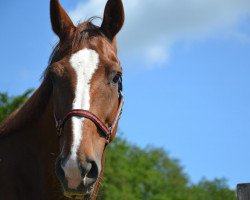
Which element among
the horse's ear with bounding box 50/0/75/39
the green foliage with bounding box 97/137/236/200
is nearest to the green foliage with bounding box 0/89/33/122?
the horse's ear with bounding box 50/0/75/39

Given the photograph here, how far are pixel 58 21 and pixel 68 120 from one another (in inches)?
56.2

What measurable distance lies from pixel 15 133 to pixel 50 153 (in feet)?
1.76

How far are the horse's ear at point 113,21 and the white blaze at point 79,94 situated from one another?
23.9 inches

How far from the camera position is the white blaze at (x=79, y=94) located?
4078 mm

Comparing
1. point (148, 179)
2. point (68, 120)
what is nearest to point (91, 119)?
point (68, 120)

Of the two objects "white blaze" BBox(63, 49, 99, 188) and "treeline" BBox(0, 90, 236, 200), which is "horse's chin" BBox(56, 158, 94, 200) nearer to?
"white blaze" BBox(63, 49, 99, 188)

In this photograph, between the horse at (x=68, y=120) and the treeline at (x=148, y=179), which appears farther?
the treeline at (x=148, y=179)

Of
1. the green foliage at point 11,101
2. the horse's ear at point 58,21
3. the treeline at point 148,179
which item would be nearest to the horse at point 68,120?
the horse's ear at point 58,21

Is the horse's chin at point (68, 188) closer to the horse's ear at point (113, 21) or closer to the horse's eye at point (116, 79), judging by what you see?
the horse's eye at point (116, 79)

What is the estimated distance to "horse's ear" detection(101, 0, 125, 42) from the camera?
5.43 m

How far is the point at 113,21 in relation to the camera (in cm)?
544

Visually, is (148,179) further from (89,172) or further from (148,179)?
(89,172)

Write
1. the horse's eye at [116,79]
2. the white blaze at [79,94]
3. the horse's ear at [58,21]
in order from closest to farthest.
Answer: the white blaze at [79,94] → the horse's eye at [116,79] → the horse's ear at [58,21]

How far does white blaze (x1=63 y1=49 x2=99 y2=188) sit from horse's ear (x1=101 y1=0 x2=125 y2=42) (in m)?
0.61
